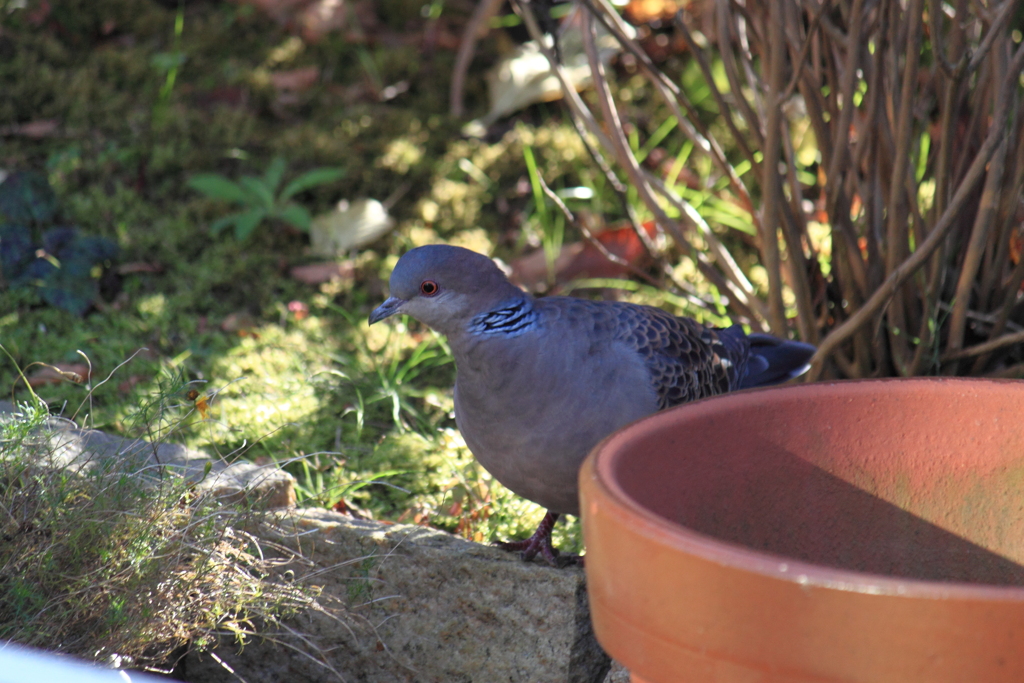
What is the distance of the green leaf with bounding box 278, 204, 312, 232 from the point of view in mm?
4141

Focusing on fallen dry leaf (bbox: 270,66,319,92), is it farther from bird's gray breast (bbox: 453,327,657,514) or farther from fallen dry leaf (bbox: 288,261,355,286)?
bird's gray breast (bbox: 453,327,657,514)

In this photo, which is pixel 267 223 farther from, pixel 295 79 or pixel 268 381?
pixel 268 381

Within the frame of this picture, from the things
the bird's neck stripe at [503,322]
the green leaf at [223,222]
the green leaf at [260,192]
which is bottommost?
the green leaf at [223,222]

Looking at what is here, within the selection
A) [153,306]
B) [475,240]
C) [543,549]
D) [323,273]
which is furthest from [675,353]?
[153,306]

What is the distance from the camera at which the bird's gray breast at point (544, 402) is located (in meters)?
2.16

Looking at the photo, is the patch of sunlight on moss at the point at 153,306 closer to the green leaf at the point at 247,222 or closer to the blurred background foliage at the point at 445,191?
the blurred background foliage at the point at 445,191

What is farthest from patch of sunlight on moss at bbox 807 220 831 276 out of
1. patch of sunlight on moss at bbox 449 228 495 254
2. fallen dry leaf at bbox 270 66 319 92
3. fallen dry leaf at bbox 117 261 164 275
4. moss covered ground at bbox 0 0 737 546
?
fallen dry leaf at bbox 117 261 164 275

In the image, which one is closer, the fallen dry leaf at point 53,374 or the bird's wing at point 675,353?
the bird's wing at point 675,353

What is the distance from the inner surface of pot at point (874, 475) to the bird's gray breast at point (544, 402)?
1.65 ft

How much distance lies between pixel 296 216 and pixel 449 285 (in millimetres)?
2106

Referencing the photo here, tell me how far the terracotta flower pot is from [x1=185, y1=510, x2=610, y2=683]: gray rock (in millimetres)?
679

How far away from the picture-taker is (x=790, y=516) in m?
1.72

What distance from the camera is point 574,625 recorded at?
2209 mm

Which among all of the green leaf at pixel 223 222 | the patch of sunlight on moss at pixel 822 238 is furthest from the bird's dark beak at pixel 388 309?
the patch of sunlight on moss at pixel 822 238
